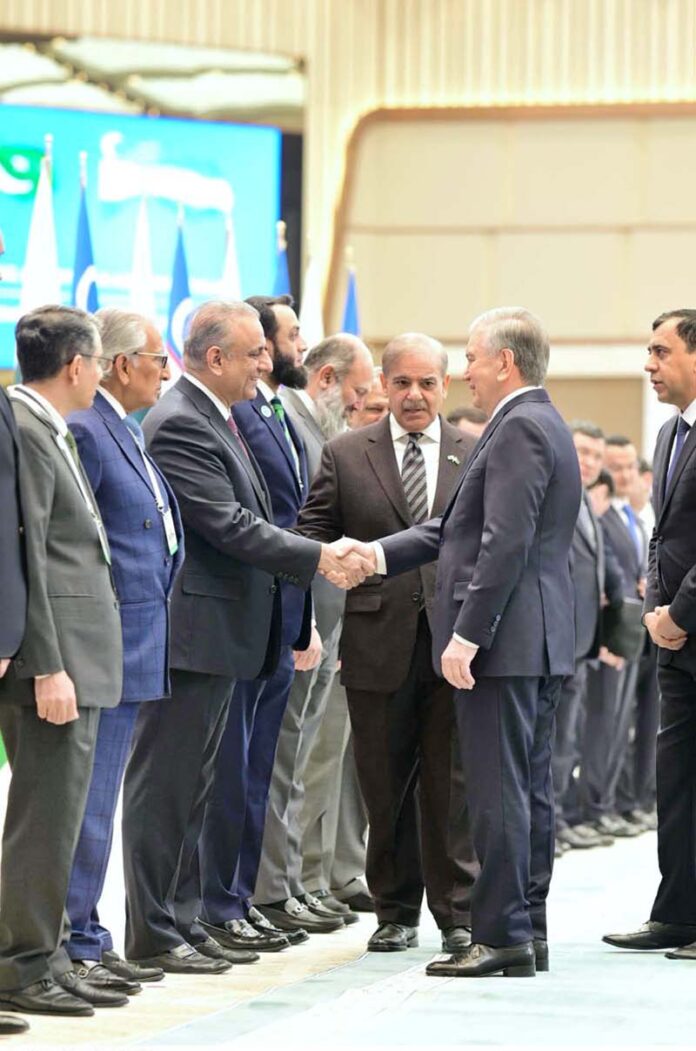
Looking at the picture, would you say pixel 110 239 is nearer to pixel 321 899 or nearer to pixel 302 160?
pixel 302 160

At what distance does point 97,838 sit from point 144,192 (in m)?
8.52

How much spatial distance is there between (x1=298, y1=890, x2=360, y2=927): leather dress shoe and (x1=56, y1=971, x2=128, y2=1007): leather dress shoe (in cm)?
131

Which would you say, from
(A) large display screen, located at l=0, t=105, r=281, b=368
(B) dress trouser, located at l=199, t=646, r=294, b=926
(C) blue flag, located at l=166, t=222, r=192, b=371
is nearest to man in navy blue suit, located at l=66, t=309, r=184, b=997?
(B) dress trouser, located at l=199, t=646, r=294, b=926

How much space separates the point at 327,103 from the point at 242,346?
865 centimetres

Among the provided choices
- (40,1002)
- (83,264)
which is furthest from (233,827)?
(83,264)

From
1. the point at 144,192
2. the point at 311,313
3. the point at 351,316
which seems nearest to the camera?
the point at 311,313

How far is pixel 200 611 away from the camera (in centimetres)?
419

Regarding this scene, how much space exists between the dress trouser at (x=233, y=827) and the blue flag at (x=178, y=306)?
Result: 11.6 ft

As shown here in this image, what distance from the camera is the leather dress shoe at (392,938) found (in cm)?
443

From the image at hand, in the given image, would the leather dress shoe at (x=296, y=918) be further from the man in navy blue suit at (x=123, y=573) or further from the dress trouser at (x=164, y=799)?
the man in navy blue suit at (x=123, y=573)

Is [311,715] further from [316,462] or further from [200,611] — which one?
[200,611]

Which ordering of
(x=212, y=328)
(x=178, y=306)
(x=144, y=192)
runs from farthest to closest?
(x=144, y=192), (x=178, y=306), (x=212, y=328)

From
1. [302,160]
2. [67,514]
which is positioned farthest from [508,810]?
[302,160]

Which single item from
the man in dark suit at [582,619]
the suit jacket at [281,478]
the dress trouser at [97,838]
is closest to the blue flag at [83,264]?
the man in dark suit at [582,619]
